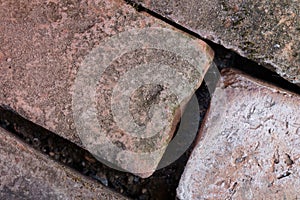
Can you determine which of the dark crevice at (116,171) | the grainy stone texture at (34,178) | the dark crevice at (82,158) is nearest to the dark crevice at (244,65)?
the dark crevice at (116,171)

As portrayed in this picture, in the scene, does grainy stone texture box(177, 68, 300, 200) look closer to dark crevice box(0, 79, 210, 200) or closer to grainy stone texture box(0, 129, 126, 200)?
dark crevice box(0, 79, 210, 200)

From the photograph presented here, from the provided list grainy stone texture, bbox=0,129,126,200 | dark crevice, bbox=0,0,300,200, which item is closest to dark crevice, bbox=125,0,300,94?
dark crevice, bbox=0,0,300,200

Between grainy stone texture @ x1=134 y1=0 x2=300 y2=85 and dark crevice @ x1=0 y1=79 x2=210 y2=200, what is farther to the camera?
dark crevice @ x1=0 y1=79 x2=210 y2=200

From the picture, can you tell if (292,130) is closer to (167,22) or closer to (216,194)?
(216,194)

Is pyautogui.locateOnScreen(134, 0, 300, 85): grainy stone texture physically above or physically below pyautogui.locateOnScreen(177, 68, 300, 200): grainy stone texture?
above

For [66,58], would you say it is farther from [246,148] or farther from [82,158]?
[246,148]

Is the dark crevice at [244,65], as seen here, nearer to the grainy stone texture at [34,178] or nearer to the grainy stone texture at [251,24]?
the grainy stone texture at [251,24]
